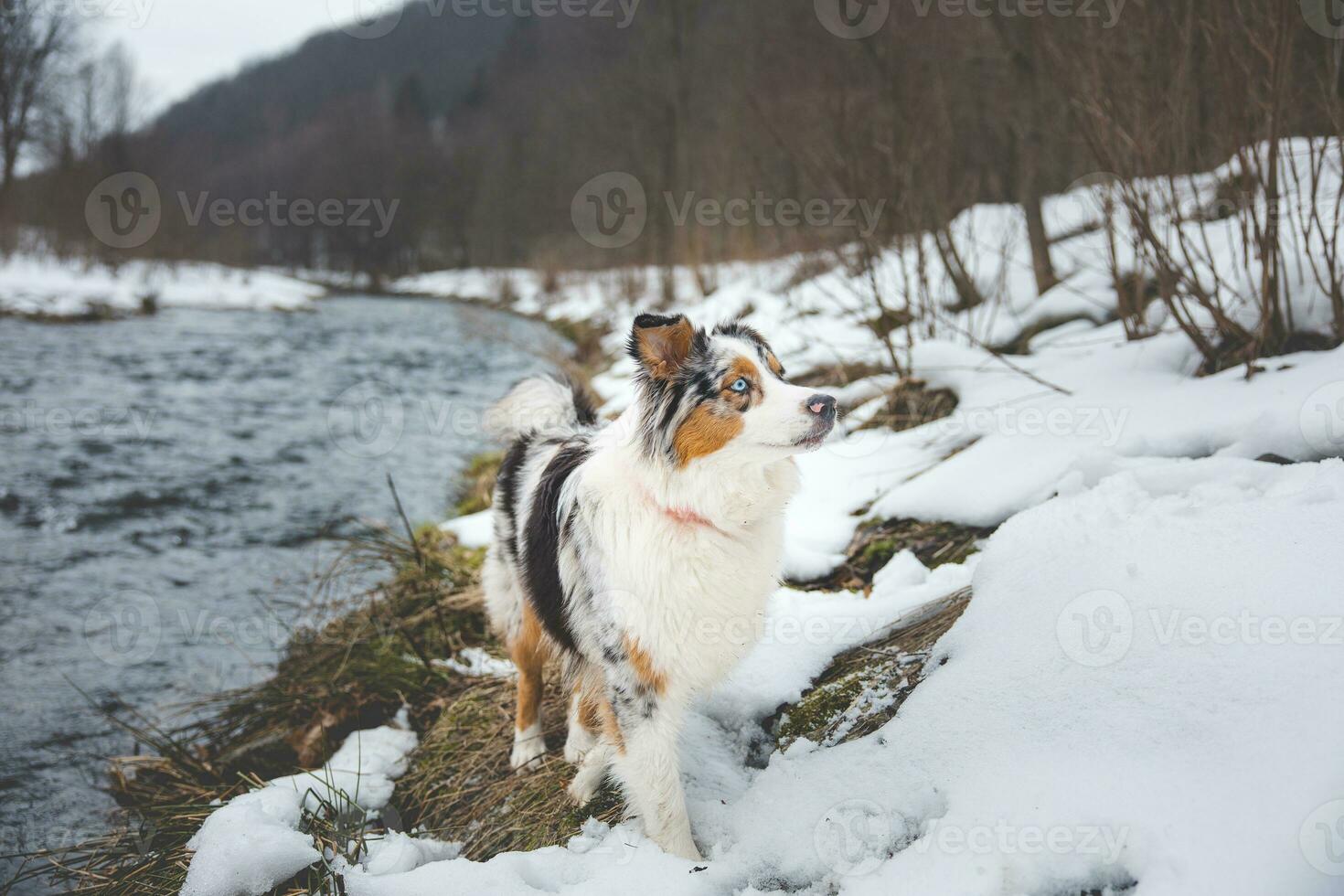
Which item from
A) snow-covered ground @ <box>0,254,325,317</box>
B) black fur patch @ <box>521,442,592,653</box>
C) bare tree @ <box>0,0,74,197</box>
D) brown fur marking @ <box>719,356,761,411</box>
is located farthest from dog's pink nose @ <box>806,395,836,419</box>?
bare tree @ <box>0,0,74,197</box>

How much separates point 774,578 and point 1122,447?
181 centimetres

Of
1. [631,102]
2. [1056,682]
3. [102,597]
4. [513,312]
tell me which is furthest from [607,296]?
[1056,682]

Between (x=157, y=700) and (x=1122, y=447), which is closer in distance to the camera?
(x=1122, y=447)

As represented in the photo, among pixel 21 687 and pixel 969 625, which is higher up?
pixel 969 625

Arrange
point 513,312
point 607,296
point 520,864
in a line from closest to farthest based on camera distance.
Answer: point 520,864, point 607,296, point 513,312

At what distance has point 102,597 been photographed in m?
5.25

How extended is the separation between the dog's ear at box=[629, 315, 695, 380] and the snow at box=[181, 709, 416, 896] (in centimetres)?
197

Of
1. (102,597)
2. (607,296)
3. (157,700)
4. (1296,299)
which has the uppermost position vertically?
(607,296)

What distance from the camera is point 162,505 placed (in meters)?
6.96

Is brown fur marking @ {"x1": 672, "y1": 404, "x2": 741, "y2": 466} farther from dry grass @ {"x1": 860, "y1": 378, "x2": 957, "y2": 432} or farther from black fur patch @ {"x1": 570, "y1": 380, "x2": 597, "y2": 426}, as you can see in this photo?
dry grass @ {"x1": 860, "y1": 378, "x2": 957, "y2": 432}

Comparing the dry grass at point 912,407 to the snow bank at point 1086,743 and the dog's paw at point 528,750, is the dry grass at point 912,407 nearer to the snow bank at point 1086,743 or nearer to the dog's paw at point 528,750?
the snow bank at point 1086,743

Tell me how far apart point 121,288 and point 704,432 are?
82.4 ft

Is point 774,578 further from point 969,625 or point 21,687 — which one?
point 21,687

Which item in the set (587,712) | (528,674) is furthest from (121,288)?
(587,712)
